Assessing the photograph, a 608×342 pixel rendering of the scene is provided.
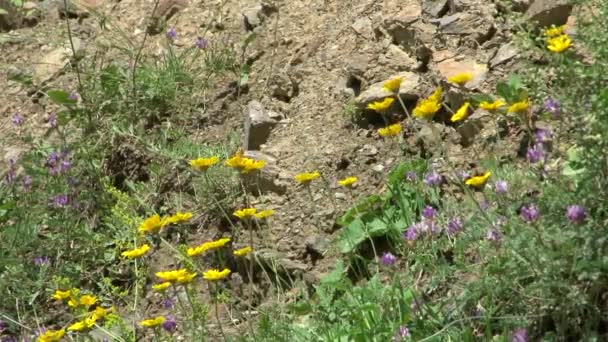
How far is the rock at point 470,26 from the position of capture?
4.44 meters

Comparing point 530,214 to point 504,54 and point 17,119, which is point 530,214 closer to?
point 504,54

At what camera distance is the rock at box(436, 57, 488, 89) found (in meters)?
4.23

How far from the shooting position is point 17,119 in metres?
5.42

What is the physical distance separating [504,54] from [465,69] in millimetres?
160

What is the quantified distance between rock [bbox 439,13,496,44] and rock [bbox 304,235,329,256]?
1046mm

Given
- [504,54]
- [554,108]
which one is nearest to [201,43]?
[504,54]

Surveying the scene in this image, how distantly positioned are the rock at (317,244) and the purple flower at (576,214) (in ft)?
4.57

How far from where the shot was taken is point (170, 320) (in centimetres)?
356

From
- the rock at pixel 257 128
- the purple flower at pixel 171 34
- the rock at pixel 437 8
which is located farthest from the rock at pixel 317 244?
the purple flower at pixel 171 34

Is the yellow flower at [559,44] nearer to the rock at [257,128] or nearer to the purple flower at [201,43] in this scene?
the rock at [257,128]

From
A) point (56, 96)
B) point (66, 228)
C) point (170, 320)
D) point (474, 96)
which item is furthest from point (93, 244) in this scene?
point (474, 96)

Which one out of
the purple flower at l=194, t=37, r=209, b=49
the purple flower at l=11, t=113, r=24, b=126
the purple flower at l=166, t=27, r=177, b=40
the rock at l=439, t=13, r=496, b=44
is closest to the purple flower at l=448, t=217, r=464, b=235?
the rock at l=439, t=13, r=496, b=44

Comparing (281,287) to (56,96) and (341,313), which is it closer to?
(341,313)

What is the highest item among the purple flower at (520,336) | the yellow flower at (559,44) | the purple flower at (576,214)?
the yellow flower at (559,44)
